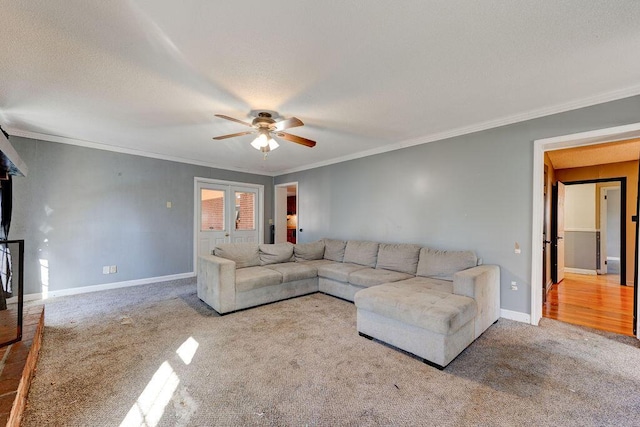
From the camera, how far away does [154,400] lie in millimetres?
1774

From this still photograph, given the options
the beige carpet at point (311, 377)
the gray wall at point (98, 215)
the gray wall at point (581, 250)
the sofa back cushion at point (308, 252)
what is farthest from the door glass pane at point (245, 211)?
the gray wall at point (581, 250)

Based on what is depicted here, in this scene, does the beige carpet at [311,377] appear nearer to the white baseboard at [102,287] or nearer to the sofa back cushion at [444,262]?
the sofa back cushion at [444,262]

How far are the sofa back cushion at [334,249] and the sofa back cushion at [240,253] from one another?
1.37 meters

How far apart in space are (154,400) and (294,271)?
92.6 inches

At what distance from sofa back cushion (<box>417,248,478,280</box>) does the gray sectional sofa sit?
1 centimetres

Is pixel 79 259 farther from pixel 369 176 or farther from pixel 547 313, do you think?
pixel 547 313

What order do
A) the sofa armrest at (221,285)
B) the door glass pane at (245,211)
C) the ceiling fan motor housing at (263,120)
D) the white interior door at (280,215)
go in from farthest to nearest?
the white interior door at (280,215) < the door glass pane at (245,211) < the sofa armrest at (221,285) < the ceiling fan motor housing at (263,120)

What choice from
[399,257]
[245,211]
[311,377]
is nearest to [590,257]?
[399,257]

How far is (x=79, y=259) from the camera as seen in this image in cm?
426

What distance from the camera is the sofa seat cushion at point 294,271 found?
153 inches

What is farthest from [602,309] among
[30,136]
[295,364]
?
[30,136]

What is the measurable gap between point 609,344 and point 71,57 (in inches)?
210

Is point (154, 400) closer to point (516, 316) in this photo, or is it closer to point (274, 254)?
point (274, 254)

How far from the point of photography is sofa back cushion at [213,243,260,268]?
3951 mm
